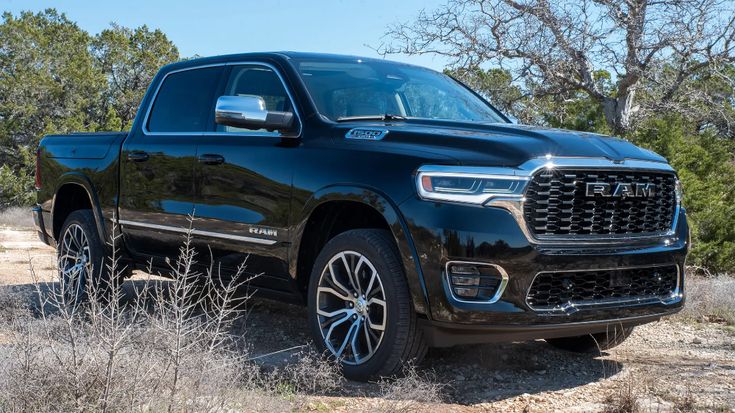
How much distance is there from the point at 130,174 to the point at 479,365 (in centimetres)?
305

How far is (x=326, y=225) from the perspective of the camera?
17.3 feet

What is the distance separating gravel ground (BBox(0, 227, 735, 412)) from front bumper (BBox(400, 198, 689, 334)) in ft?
1.30

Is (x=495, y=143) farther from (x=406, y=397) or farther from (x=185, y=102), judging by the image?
(x=185, y=102)

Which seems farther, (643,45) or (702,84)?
(702,84)

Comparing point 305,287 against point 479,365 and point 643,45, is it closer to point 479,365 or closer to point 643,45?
point 479,365

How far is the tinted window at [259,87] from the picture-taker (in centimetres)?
571

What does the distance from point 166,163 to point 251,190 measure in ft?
3.47

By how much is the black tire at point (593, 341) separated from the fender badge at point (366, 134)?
198 cm

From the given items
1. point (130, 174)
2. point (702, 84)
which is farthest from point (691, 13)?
point (130, 174)

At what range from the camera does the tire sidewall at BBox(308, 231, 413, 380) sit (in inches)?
181

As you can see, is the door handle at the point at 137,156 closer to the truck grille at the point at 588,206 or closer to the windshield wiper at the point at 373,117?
the windshield wiper at the point at 373,117

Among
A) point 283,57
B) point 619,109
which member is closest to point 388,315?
point 283,57

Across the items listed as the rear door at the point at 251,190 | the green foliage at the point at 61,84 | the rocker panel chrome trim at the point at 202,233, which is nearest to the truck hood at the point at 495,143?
the rear door at the point at 251,190

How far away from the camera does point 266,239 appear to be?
5.41 metres
